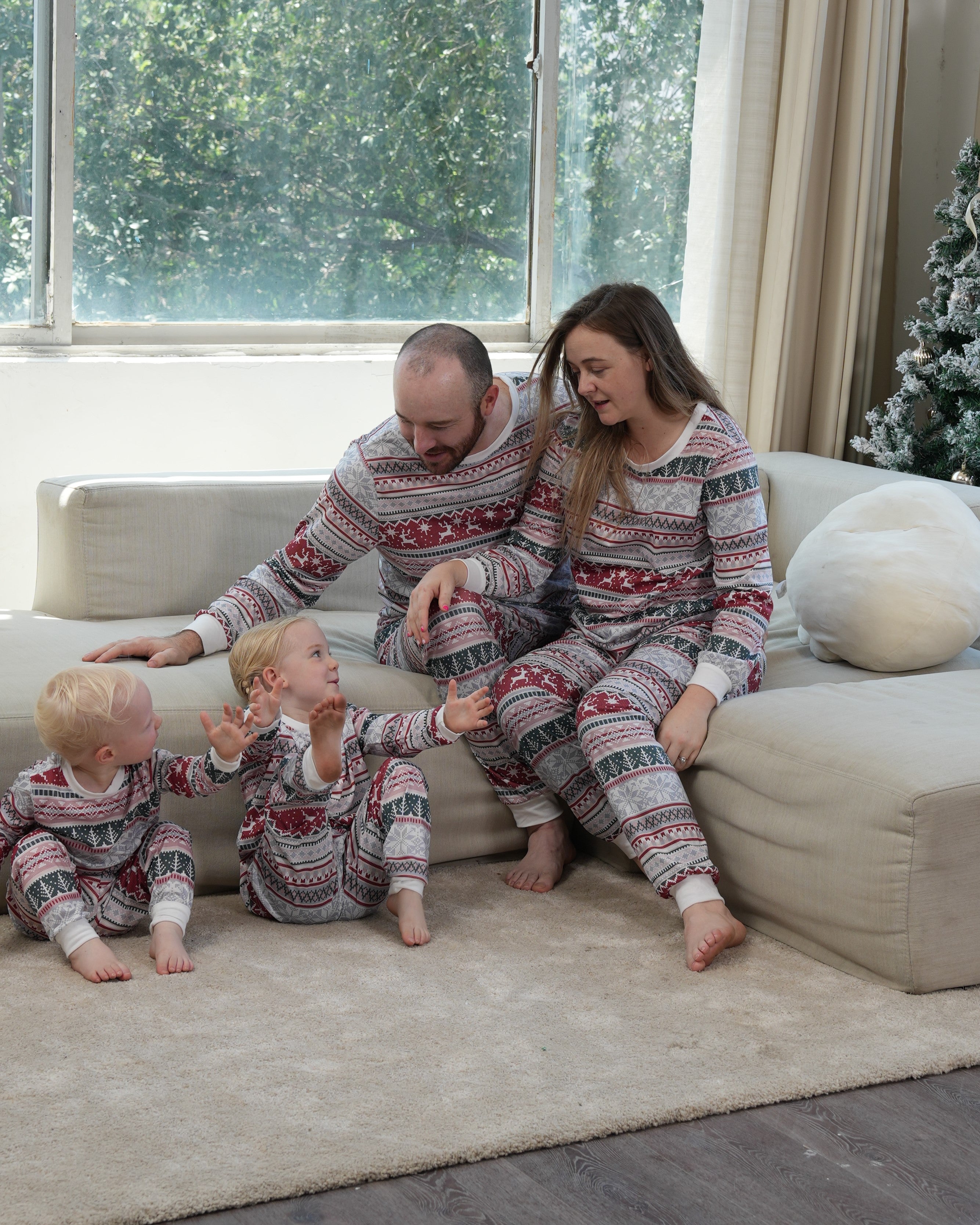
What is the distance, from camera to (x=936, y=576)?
2289 mm

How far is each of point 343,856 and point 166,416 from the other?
4.96ft

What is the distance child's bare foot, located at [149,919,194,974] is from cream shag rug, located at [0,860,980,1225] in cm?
2

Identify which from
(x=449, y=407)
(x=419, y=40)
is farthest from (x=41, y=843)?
(x=419, y=40)

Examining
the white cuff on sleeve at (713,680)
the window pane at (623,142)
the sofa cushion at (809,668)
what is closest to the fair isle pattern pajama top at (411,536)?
the white cuff on sleeve at (713,680)

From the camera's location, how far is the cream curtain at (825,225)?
3357 millimetres

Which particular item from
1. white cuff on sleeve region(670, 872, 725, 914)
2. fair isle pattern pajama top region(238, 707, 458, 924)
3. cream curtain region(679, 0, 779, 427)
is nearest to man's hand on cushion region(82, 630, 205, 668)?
fair isle pattern pajama top region(238, 707, 458, 924)

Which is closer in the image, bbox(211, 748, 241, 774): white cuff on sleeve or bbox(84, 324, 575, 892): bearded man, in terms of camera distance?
bbox(211, 748, 241, 774): white cuff on sleeve

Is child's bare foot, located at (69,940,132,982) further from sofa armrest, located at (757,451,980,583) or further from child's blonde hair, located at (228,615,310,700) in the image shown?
sofa armrest, located at (757,451,980,583)

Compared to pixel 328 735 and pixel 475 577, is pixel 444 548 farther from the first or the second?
pixel 328 735

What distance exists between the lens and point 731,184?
11.2ft

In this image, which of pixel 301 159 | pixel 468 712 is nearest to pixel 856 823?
pixel 468 712

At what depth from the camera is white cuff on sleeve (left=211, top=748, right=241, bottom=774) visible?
1.85 meters

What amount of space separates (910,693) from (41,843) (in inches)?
51.3

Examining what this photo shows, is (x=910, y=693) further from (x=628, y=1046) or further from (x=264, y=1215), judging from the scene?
(x=264, y=1215)
